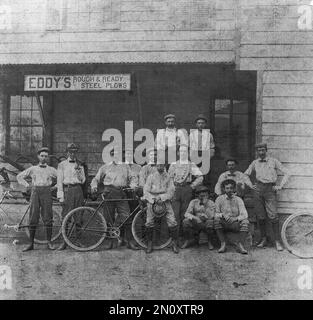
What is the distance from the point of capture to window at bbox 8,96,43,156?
34.9ft

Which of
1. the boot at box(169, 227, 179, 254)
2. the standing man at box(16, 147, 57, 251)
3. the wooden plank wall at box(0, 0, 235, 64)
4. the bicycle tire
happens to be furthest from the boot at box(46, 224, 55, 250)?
the wooden plank wall at box(0, 0, 235, 64)

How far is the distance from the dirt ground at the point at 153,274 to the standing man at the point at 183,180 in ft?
2.30

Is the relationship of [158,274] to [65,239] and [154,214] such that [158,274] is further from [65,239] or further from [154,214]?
[65,239]

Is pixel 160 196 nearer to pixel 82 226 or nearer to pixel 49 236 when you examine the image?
pixel 82 226

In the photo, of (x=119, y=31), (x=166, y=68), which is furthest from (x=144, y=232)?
(x=119, y=31)

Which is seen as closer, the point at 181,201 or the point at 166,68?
the point at 181,201

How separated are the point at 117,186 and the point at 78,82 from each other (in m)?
2.43

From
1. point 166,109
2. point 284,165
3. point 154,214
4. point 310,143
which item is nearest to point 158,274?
point 154,214

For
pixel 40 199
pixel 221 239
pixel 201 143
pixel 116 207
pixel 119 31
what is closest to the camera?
pixel 221 239

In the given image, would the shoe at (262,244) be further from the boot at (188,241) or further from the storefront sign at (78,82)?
the storefront sign at (78,82)

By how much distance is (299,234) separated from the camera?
285 inches

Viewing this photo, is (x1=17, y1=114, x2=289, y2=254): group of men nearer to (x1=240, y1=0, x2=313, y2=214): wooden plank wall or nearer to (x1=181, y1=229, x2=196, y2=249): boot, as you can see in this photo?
(x1=181, y1=229, x2=196, y2=249): boot

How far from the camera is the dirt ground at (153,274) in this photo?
18.3 feet

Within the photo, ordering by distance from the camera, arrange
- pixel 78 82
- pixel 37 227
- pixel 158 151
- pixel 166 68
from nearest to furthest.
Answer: pixel 158 151
pixel 37 227
pixel 78 82
pixel 166 68
